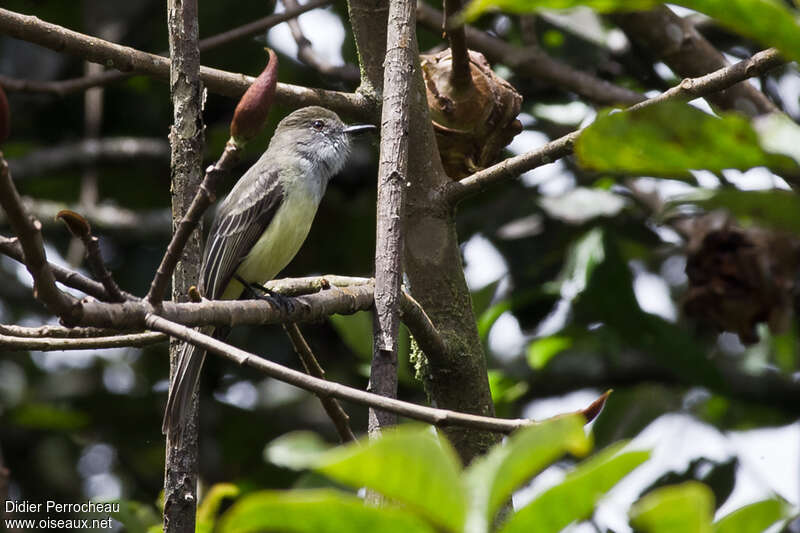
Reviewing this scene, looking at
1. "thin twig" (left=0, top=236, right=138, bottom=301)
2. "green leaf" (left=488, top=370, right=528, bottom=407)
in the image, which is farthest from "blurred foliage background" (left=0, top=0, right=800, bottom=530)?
"thin twig" (left=0, top=236, right=138, bottom=301)

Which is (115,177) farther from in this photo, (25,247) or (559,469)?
(25,247)

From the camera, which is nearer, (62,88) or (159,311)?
Result: (159,311)

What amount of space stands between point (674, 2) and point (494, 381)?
3.19 m

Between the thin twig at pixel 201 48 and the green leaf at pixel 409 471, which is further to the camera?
the thin twig at pixel 201 48

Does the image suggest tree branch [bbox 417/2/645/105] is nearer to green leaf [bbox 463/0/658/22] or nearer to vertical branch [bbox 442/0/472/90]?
vertical branch [bbox 442/0/472/90]

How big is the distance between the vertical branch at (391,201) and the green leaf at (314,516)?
129 centimetres

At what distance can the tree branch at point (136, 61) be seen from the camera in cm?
281

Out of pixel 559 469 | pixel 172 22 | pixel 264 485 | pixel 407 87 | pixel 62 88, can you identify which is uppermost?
pixel 62 88

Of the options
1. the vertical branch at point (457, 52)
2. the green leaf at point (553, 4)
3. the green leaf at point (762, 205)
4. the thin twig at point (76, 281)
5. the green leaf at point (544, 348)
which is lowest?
the green leaf at point (544, 348)

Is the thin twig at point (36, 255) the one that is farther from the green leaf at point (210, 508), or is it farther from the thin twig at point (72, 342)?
the green leaf at point (210, 508)

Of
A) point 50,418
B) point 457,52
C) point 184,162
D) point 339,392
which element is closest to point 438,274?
point 457,52

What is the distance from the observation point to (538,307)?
16.4ft

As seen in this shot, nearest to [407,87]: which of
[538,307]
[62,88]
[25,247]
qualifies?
[25,247]

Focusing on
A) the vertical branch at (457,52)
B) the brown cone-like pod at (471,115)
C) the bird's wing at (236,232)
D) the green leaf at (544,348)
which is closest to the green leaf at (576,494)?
the vertical branch at (457,52)
